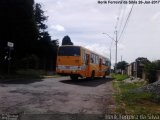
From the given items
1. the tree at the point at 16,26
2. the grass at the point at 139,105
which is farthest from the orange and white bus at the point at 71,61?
→ the grass at the point at 139,105

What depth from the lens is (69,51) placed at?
3120cm

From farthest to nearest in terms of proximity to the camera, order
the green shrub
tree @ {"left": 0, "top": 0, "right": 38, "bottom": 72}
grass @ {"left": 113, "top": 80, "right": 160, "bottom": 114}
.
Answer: tree @ {"left": 0, "top": 0, "right": 38, "bottom": 72}
the green shrub
grass @ {"left": 113, "top": 80, "right": 160, "bottom": 114}

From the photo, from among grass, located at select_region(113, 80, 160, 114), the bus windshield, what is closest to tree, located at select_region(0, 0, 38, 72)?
the bus windshield

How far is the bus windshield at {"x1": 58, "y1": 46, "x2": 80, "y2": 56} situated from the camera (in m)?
31.0

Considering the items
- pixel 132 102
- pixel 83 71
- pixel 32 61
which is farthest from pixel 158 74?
pixel 32 61

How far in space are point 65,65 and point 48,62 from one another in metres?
44.0

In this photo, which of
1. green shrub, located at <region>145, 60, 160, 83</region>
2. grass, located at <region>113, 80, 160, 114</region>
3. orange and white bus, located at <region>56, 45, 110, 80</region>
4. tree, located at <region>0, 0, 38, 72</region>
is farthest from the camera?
tree, located at <region>0, 0, 38, 72</region>

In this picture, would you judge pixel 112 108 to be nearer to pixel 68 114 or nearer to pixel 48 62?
pixel 68 114

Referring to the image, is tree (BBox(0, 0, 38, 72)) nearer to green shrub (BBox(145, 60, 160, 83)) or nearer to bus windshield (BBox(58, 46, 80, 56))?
bus windshield (BBox(58, 46, 80, 56))

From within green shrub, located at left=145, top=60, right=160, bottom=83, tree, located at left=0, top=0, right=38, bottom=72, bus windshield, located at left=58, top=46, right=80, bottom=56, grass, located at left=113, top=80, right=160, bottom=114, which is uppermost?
tree, located at left=0, top=0, right=38, bottom=72

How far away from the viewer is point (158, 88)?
18.7 meters

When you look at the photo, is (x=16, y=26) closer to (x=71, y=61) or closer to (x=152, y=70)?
(x=71, y=61)

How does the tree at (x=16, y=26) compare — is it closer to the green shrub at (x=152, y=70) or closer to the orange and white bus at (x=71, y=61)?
the orange and white bus at (x=71, y=61)

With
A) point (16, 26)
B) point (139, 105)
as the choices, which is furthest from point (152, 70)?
point (139, 105)
